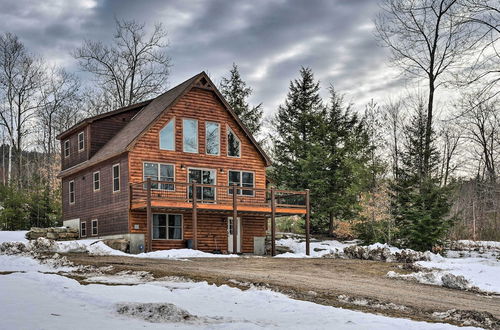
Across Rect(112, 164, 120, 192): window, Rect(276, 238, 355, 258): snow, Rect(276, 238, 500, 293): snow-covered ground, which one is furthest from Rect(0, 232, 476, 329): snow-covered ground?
Rect(276, 238, 355, 258): snow

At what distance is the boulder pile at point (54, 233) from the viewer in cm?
2617

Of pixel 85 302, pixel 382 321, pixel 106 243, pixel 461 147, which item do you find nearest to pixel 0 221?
pixel 106 243

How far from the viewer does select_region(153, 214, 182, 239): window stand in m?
26.8

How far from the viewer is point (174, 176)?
2742 cm

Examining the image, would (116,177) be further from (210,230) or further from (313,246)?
(313,246)

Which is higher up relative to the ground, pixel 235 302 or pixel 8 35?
pixel 8 35

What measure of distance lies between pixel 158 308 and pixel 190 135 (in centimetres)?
2061

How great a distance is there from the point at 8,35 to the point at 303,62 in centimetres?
2263

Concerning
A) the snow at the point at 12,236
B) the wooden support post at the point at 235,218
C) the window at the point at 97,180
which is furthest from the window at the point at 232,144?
the snow at the point at 12,236

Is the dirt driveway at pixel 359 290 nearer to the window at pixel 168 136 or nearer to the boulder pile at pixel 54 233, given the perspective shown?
the window at pixel 168 136

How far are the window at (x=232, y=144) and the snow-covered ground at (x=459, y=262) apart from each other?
6.28 meters

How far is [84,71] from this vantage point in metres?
43.9

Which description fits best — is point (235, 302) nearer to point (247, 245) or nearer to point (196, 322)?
point (196, 322)

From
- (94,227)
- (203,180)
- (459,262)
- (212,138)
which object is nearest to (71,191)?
(94,227)
